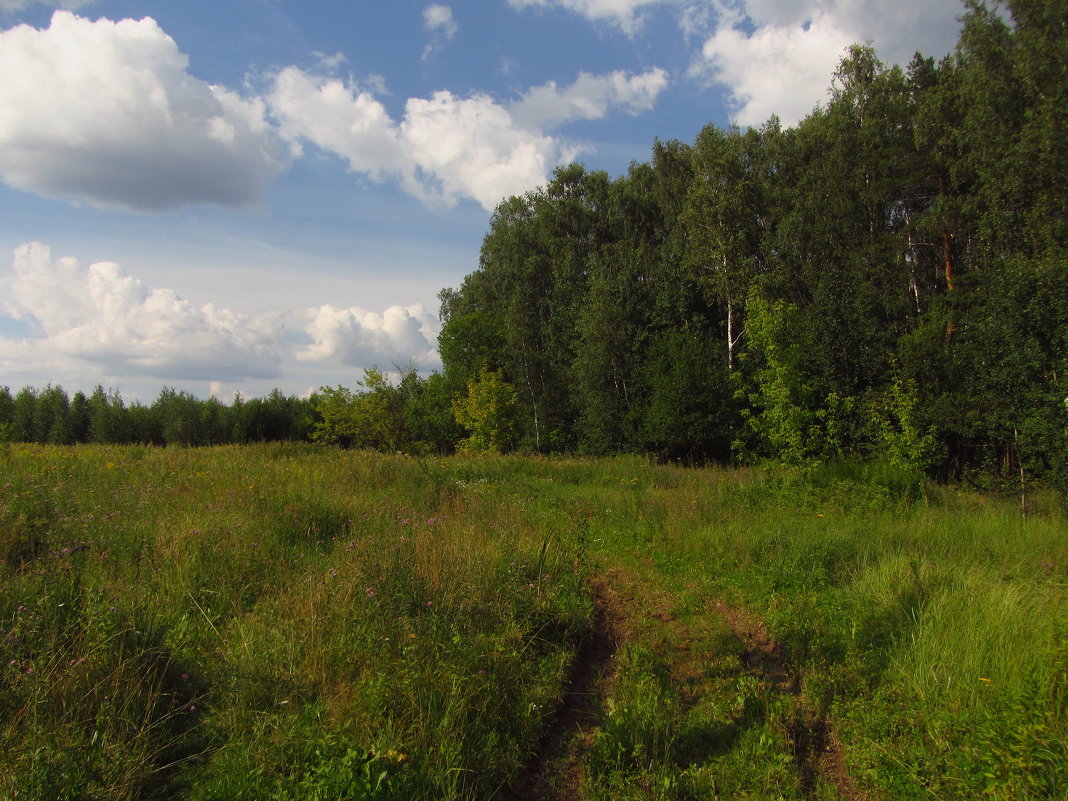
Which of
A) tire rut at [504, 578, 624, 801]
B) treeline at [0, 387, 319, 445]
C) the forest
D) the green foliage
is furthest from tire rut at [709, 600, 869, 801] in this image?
treeline at [0, 387, 319, 445]

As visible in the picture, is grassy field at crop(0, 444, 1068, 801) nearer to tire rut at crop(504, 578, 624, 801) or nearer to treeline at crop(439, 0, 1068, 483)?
tire rut at crop(504, 578, 624, 801)

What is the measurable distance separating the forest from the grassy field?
10881 mm

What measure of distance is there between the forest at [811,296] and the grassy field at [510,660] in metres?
10.9

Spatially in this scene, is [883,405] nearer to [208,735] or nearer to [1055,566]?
[1055,566]

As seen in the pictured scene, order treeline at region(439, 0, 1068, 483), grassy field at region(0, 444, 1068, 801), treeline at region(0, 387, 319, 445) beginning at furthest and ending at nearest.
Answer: treeline at region(0, 387, 319, 445) < treeline at region(439, 0, 1068, 483) < grassy field at region(0, 444, 1068, 801)

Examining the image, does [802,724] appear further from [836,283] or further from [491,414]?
[491,414]

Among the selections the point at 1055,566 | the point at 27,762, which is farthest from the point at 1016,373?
the point at 27,762

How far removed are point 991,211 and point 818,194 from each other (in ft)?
26.6

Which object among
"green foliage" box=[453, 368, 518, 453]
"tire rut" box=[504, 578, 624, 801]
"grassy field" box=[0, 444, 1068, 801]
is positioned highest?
"green foliage" box=[453, 368, 518, 453]

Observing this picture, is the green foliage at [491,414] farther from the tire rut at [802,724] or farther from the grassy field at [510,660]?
the tire rut at [802,724]

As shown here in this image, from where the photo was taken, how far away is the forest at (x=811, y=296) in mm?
16609

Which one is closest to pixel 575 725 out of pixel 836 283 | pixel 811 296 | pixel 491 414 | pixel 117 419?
pixel 836 283

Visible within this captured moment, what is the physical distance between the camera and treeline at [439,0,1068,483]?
16500mm

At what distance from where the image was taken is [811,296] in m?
26.8
